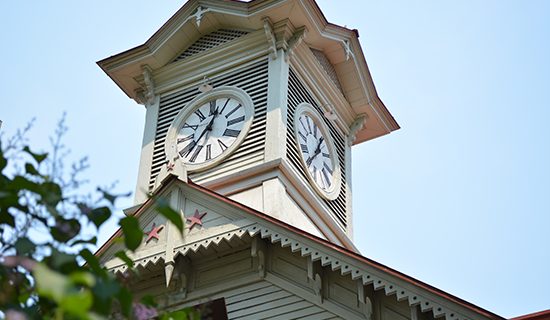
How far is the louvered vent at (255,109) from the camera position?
15938 millimetres

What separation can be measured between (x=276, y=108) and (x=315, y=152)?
5.26 feet

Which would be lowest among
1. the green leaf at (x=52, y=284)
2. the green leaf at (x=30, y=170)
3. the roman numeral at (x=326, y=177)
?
the green leaf at (x=52, y=284)

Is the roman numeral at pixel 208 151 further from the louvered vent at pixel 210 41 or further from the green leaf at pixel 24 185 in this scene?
the green leaf at pixel 24 185

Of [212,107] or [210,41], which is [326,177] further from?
[210,41]

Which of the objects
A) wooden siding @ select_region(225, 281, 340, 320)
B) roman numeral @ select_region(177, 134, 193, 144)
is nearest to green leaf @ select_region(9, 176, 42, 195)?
wooden siding @ select_region(225, 281, 340, 320)

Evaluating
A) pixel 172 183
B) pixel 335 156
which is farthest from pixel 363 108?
pixel 172 183

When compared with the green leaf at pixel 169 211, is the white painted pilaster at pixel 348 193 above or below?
above

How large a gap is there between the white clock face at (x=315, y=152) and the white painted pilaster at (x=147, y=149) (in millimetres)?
2821

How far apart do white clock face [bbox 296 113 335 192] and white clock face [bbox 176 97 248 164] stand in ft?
3.77

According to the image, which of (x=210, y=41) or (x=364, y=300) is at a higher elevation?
(x=210, y=41)

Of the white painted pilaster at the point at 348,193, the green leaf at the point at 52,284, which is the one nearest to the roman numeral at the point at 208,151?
the white painted pilaster at the point at 348,193

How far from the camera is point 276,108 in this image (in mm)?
→ 16203

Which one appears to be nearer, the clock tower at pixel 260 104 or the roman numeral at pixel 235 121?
the clock tower at pixel 260 104

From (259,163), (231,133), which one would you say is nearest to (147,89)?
(231,133)
